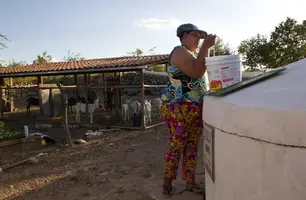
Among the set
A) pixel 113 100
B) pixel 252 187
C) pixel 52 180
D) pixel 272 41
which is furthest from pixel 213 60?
pixel 272 41

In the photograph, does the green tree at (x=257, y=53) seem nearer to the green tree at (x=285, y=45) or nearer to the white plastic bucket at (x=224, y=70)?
the green tree at (x=285, y=45)

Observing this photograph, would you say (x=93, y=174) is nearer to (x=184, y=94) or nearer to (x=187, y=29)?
(x=184, y=94)

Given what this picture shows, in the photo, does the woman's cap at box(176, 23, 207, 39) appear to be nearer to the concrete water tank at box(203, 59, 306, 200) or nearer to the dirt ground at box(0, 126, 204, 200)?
the concrete water tank at box(203, 59, 306, 200)

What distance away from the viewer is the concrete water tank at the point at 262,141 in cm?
119

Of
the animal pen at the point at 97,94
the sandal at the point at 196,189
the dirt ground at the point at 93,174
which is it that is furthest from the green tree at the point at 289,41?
the sandal at the point at 196,189

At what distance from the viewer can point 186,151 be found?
2588 mm

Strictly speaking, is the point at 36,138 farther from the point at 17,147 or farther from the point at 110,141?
the point at 110,141

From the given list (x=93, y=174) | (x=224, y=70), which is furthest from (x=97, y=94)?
(x=224, y=70)

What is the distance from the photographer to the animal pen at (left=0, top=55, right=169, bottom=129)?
27.9 ft

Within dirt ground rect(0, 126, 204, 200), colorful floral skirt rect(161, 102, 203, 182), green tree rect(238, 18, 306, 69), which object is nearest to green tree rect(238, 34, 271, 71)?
green tree rect(238, 18, 306, 69)

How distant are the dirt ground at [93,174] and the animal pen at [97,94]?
2.85m

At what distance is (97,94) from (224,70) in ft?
34.4

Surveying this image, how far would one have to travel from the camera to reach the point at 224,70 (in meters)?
1.92

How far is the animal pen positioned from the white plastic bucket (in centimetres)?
590
